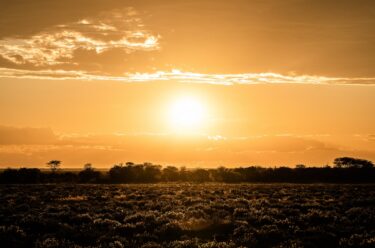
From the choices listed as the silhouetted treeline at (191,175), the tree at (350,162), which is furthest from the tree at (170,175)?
the tree at (350,162)

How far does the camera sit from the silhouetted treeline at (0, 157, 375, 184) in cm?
10512

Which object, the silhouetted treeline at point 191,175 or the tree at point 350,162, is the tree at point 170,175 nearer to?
the silhouetted treeline at point 191,175

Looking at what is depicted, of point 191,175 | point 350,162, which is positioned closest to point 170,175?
point 191,175

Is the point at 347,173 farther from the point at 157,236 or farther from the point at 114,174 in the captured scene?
the point at 157,236

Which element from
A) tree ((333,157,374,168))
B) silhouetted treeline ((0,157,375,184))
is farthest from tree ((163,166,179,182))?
tree ((333,157,374,168))

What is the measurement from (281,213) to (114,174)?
86078 mm

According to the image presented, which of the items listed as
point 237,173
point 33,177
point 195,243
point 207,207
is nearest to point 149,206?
point 207,207

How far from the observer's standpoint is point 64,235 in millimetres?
21078

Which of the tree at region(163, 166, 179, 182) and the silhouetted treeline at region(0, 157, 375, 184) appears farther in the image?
the tree at region(163, 166, 179, 182)

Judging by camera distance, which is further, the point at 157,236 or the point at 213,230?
the point at 213,230

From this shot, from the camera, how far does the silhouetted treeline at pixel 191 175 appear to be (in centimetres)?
10512

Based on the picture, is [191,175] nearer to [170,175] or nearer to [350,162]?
[170,175]

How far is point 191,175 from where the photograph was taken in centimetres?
11912

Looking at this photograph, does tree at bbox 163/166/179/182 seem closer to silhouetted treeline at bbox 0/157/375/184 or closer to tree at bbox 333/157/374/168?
silhouetted treeline at bbox 0/157/375/184
